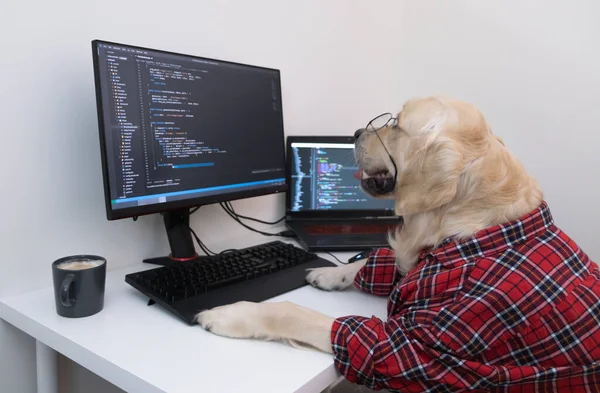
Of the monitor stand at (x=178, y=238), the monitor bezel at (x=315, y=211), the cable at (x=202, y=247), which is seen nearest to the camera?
the monitor stand at (x=178, y=238)

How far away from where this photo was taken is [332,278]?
3.40 feet

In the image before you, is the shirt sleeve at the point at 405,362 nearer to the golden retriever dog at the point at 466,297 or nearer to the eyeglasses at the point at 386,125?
the golden retriever dog at the point at 466,297

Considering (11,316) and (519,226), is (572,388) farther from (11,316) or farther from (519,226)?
(11,316)

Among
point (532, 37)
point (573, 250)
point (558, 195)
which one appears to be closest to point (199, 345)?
point (573, 250)

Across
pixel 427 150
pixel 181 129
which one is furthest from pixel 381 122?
pixel 181 129

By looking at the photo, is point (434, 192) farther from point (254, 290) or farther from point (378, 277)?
point (254, 290)

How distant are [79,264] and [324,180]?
2.79 ft

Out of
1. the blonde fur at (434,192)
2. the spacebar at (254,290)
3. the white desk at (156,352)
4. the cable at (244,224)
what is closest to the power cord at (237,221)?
the cable at (244,224)

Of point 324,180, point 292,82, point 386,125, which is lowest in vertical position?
point 324,180

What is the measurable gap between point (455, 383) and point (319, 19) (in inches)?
52.6

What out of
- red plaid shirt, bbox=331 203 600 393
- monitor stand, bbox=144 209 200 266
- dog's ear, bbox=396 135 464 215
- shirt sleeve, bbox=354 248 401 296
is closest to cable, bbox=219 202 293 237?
monitor stand, bbox=144 209 200 266

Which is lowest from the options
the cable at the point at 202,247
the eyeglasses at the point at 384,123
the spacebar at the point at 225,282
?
the spacebar at the point at 225,282

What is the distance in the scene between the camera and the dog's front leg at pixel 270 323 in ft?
2.54

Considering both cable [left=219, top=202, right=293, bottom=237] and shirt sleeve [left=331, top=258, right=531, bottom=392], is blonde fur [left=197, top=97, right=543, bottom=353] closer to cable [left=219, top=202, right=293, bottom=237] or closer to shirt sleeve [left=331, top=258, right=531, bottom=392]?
shirt sleeve [left=331, top=258, right=531, bottom=392]
